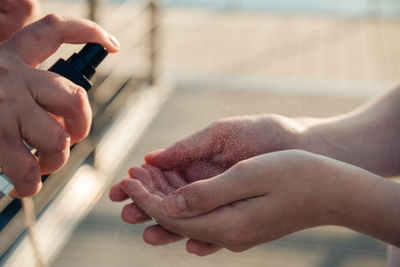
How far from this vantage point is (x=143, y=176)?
86 centimetres

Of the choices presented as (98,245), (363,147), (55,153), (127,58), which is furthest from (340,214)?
(127,58)

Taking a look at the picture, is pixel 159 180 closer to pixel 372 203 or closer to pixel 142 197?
pixel 142 197

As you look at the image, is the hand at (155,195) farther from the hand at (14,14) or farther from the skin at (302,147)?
the hand at (14,14)

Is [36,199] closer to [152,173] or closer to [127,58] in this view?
[152,173]

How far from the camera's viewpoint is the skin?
31.8 inches

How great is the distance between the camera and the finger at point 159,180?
0.85 m

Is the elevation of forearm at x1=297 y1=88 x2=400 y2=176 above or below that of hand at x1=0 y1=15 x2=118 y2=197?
below

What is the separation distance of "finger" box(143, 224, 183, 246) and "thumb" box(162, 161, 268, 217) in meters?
0.07

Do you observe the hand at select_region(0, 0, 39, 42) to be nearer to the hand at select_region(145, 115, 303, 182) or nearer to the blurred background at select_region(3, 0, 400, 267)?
the blurred background at select_region(3, 0, 400, 267)

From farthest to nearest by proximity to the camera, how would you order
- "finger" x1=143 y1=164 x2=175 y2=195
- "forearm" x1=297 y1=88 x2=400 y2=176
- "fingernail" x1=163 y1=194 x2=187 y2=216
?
"forearm" x1=297 y1=88 x2=400 y2=176
"finger" x1=143 y1=164 x2=175 y2=195
"fingernail" x1=163 y1=194 x2=187 y2=216

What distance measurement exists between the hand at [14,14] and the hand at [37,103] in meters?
0.13

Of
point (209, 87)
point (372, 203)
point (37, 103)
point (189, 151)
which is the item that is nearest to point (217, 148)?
point (189, 151)

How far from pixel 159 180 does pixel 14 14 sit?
0.36 meters

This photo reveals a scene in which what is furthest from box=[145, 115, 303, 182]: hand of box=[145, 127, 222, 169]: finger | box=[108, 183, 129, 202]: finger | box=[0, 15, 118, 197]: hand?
box=[0, 15, 118, 197]: hand
